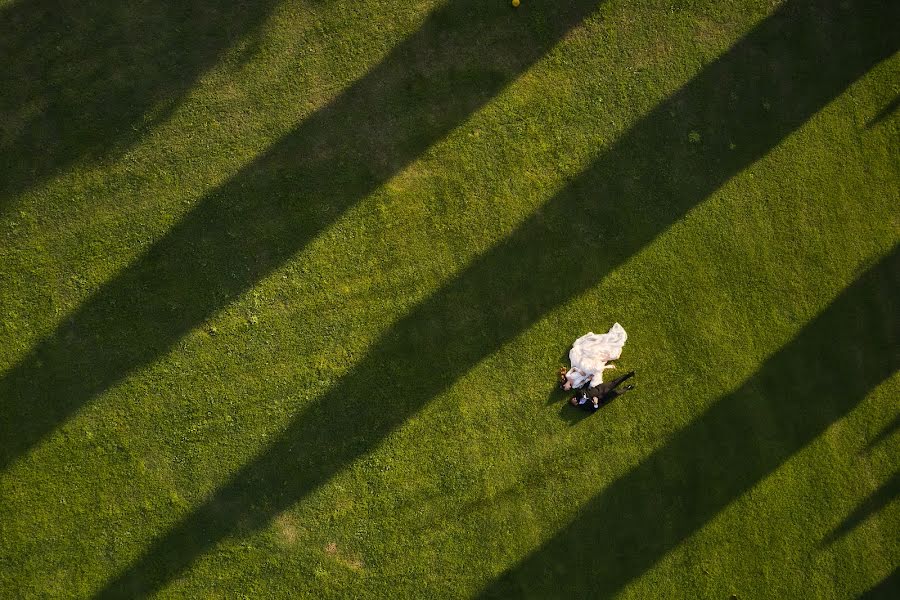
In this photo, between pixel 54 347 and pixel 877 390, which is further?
pixel 877 390

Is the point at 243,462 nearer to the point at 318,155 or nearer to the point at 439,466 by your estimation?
the point at 439,466

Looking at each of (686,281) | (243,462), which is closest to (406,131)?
(686,281)

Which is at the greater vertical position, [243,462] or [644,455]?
[243,462]

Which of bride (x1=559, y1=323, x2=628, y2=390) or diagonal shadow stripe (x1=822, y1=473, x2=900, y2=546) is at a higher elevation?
bride (x1=559, y1=323, x2=628, y2=390)

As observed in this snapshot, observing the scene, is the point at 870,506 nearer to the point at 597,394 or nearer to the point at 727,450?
the point at 727,450

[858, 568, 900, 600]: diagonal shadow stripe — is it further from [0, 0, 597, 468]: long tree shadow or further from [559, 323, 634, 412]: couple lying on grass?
[0, 0, 597, 468]: long tree shadow

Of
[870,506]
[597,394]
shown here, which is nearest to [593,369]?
[597,394]

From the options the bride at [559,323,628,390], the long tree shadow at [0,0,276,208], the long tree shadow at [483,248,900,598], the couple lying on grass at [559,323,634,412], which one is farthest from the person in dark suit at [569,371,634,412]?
the long tree shadow at [0,0,276,208]
